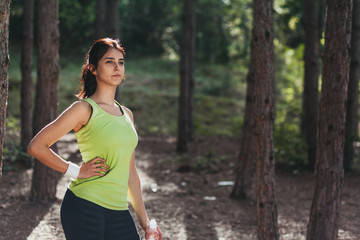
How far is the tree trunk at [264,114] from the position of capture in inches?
216

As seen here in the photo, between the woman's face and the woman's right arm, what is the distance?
0.26 m

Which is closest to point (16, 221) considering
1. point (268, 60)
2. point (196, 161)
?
point (268, 60)

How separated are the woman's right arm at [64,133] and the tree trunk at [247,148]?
20.4 ft

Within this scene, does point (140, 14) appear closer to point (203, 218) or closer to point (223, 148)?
point (223, 148)

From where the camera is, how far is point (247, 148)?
29.9ft

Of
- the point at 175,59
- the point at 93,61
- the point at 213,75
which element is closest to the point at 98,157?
the point at 93,61

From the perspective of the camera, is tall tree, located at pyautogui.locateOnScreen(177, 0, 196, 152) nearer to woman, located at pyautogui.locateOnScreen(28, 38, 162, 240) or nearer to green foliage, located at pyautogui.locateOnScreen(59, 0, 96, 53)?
woman, located at pyautogui.locateOnScreen(28, 38, 162, 240)

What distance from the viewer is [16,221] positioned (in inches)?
266

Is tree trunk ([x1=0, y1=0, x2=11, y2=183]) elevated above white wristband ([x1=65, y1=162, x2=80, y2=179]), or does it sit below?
above

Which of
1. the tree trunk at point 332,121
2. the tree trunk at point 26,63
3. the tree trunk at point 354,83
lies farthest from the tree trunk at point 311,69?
the tree trunk at point 26,63

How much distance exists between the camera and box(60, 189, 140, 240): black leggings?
2.93 m

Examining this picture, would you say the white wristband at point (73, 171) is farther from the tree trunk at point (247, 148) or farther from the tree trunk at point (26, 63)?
the tree trunk at point (26, 63)

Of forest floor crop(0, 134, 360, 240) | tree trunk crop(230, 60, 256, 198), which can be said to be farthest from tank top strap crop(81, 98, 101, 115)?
tree trunk crop(230, 60, 256, 198)

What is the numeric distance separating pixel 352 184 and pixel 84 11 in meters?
21.7
